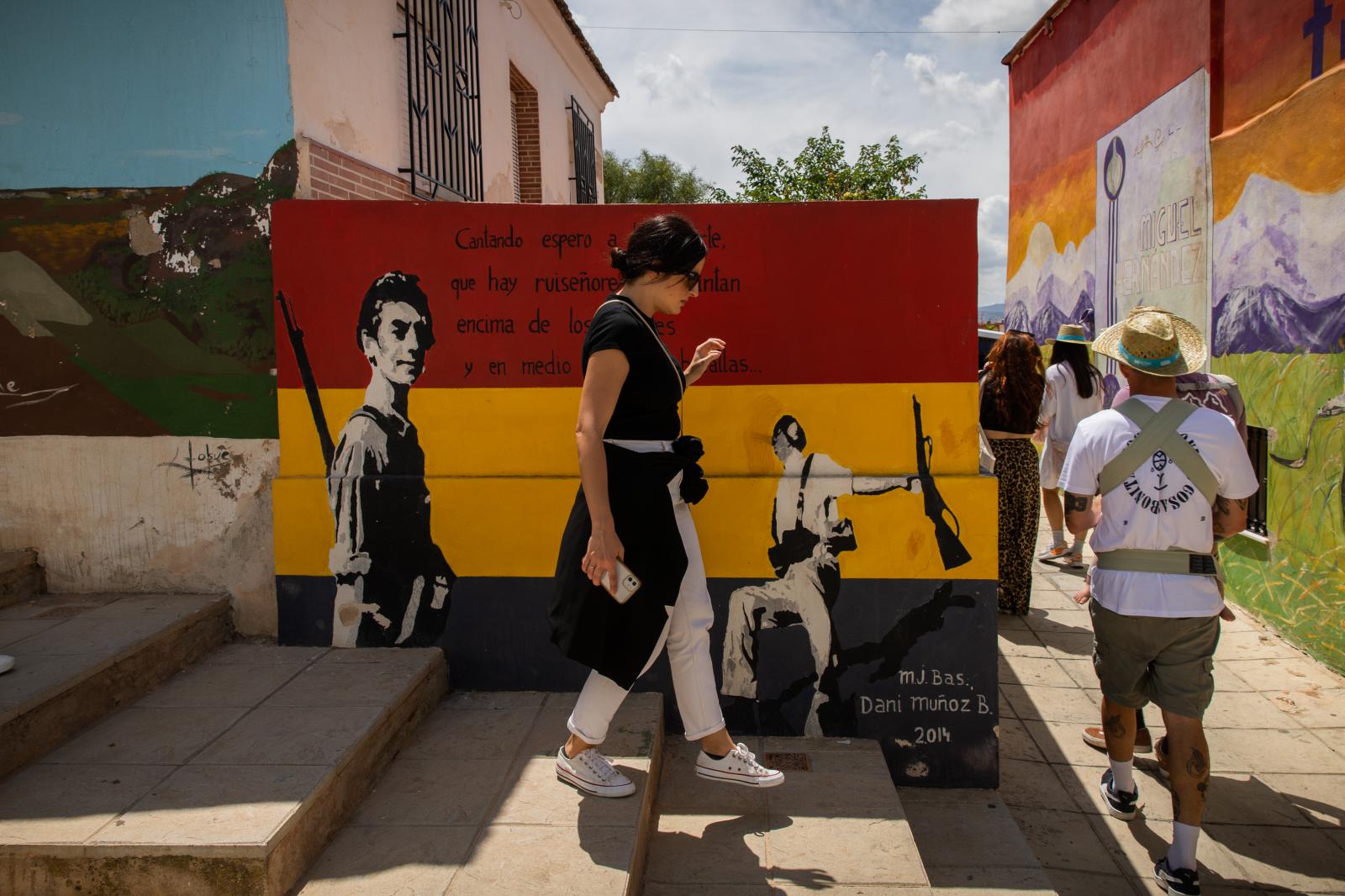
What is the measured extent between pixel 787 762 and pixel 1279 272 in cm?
437

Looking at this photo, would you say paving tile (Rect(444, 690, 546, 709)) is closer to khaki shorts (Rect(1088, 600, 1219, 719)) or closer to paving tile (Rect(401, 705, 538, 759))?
paving tile (Rect(401, 705, 538, 759))

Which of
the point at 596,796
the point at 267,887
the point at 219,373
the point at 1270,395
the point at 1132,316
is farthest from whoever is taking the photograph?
the point at 1270,395

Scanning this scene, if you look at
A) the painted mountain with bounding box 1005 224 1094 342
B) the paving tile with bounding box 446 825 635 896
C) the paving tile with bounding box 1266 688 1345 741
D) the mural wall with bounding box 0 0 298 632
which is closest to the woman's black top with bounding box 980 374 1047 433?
the paving tile with bounding box 1266 688 1345 741

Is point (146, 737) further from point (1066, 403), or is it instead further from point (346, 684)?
point (1066, 403)

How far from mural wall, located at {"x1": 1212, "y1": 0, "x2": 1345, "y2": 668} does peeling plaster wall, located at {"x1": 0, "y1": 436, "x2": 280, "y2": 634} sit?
519cm

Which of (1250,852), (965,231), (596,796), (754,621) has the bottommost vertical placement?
(1250,852)

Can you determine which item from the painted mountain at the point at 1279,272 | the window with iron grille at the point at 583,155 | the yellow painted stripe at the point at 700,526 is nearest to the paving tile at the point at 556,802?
the yellow painted stripe at the point at 700,526

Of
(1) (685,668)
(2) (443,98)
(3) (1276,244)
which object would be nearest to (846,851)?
(1) (685,668)

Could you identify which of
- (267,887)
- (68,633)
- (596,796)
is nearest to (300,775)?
(267,887)

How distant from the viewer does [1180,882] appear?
3.05 m

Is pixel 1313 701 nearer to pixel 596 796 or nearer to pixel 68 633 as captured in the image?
Answer: pixel 596 796

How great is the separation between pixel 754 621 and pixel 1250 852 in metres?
1.90

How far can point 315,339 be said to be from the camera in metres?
3.75

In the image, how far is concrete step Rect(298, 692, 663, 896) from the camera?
252 cm
